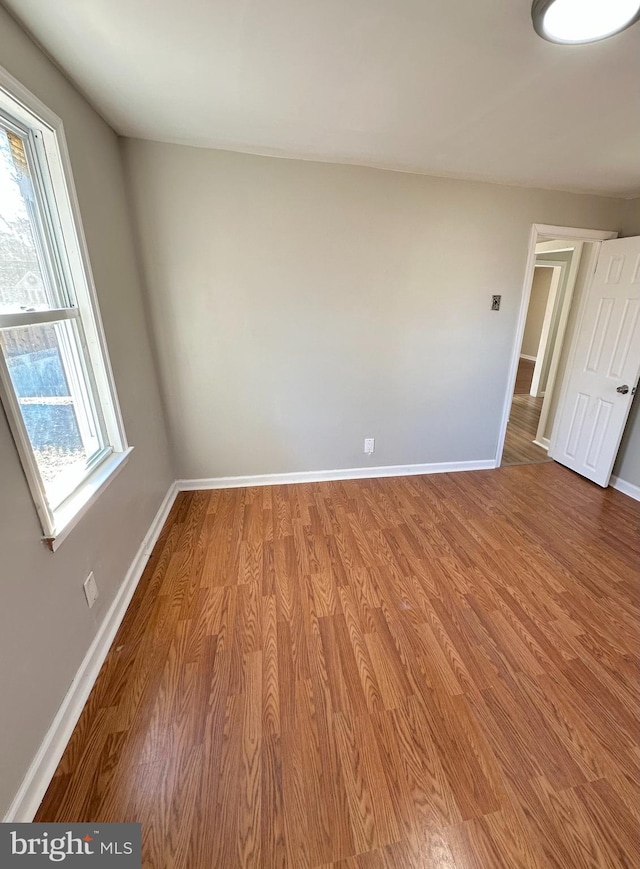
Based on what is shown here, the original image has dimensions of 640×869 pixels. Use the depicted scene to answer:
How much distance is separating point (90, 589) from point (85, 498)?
1.29ft

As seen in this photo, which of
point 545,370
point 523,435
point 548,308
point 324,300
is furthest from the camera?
point 545,370

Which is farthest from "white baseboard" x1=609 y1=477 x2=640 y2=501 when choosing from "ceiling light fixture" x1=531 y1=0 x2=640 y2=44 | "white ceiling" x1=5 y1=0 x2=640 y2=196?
"ceiling light fixture" x1=531 y1=0 x2=640 y2=44

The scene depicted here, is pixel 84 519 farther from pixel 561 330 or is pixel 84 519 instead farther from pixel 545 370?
pixel 545 370

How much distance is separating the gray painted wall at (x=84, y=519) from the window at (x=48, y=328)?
3.4 inches

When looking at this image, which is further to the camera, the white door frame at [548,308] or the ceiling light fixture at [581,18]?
the white door frame at [548,308]

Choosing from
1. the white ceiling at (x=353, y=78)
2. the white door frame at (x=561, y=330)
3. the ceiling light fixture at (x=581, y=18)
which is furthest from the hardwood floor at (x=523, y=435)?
the ceiling light fixture at (x=581, y=18)

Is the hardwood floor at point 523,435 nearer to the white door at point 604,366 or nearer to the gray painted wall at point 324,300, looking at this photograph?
the white door at point 604,366

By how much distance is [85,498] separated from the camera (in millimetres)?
1409

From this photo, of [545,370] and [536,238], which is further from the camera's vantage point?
[545,370]

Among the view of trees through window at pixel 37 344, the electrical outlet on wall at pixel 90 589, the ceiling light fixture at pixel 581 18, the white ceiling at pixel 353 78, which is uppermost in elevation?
the white ceiling at pixel 353 78

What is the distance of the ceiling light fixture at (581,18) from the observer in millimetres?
996

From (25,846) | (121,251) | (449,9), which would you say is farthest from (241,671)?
(449,9)

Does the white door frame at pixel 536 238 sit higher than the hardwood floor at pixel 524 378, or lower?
higher

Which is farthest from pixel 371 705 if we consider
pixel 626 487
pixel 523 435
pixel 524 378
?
pixel 524 378
